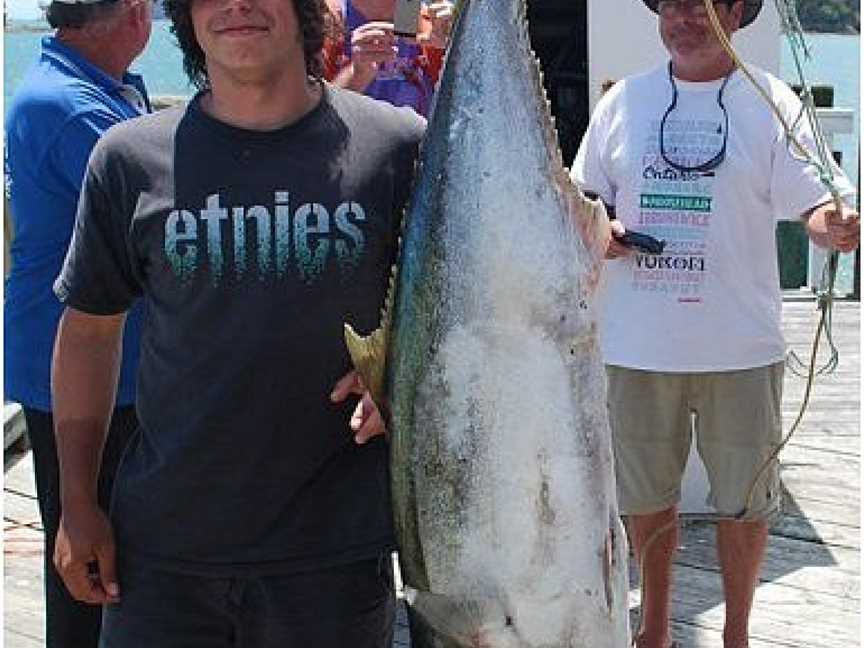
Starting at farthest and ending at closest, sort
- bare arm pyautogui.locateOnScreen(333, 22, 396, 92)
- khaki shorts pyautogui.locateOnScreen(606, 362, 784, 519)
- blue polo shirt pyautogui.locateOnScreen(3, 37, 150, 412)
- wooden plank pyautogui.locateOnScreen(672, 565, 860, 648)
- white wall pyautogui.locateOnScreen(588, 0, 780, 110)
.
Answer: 1. white wall pyautogui.locateOnScreen(588, 0, 780, 110)
2. wooden plank pyautogui.locateOnScreen(672, 565, 860, 648)
3. khaki shorts pyautogui.locateOnScreen(606, 362, 784, 519)
4. bare arm pyautogui.locateOnScreen(333, 22, 396, 92)
5. blue polo shirt pyautogui.locateOnScreen(3, 37, 150, 412)

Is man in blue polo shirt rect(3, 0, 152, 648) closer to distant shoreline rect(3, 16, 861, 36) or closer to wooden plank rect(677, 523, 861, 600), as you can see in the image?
distant shoreline rect(3, 16, 861, 36)

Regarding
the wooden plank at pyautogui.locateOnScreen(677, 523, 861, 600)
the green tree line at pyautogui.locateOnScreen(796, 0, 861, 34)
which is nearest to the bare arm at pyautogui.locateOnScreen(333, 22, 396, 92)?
the wooden plank at pyautogui.locateOnScreen(677, 523, 861, 600)

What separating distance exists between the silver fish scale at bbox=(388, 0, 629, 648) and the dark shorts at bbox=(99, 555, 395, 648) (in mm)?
249

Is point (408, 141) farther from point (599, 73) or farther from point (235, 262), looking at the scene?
point (599, 73)

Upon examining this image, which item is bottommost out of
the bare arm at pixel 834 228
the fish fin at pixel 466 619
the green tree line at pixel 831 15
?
the fish fin at pixel 466 619

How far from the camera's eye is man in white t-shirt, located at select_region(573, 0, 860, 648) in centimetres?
324

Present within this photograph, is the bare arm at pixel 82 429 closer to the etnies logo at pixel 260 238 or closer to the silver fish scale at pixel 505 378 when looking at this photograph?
the etnies logo at pixel 260 238

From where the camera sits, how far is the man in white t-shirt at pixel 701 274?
10.6ft

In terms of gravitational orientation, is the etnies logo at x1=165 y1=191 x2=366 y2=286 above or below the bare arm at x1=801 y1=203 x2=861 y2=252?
above

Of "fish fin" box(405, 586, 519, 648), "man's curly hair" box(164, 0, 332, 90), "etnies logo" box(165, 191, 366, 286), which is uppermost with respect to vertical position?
"man's curly hair" box(164, 0, 332, 90)

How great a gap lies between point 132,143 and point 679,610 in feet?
8.05

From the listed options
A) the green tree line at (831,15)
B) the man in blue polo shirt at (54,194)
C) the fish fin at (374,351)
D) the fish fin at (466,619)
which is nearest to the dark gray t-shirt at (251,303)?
the fish fin at (374,351)

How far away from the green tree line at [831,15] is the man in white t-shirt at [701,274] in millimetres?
1975

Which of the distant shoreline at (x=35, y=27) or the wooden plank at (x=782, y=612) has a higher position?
the distant shoreline at (x=35, y=27)
